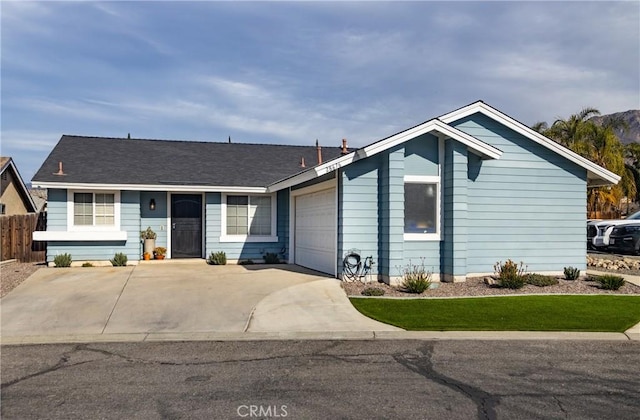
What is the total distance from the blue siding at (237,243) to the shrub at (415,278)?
5933mm

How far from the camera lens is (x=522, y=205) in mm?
13609

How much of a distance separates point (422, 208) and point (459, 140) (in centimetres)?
186

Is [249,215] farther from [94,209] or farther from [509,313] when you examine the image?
[509,313]

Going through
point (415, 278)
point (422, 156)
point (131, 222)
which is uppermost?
point (422, 156)

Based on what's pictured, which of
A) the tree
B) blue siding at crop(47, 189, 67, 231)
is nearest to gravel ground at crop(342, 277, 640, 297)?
→ blue siding at crop(47, 189, 67, 231)

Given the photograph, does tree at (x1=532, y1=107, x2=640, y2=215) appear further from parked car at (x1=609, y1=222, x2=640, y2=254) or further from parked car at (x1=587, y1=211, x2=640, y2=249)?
parked car at (x1=609, y1=222, x2=640, y2=254)

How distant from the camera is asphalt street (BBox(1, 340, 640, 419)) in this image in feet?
16.5

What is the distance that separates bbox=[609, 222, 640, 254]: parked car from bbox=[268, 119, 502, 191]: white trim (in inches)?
450

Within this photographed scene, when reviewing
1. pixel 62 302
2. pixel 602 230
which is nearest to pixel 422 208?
pixel 62 302

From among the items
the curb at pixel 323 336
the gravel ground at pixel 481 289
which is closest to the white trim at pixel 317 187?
the gravel ground at pixel 481 289

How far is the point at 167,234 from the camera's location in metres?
17.4

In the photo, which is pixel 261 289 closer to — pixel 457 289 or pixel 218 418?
pixel 457 289

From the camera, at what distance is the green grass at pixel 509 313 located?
867cm

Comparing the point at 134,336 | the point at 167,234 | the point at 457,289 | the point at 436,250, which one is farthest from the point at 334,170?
the point at 167,234
